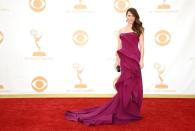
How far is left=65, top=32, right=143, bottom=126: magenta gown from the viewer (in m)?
4.84

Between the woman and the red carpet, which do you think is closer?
the red carpet

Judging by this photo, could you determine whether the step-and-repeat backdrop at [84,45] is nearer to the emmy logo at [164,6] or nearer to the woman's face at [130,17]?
the emmy logo at [164,6]

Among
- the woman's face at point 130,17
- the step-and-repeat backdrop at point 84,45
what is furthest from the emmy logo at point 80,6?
the woman's face at point 130,17

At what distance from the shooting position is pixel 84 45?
6.36 meters

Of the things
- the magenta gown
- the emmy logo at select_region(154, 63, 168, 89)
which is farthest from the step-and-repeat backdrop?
the magenta gown

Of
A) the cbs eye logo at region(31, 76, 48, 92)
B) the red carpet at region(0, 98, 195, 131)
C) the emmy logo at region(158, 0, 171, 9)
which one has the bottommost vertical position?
the red carpet at region(0, 98, 195, 131)

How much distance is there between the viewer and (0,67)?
251 inches

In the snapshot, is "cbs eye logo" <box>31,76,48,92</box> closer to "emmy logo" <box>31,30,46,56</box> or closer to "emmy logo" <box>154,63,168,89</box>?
"emmy logo" <box>31,30,46,56</box>

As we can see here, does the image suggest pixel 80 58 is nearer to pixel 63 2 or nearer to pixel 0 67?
pixel 63 2

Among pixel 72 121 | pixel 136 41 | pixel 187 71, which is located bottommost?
pixel 72 121

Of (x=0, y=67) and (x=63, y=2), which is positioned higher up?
(x=63, y=2)

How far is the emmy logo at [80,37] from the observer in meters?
6.31

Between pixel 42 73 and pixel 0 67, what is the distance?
803 millimetres

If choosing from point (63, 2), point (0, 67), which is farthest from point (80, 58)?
point (0, 67)
